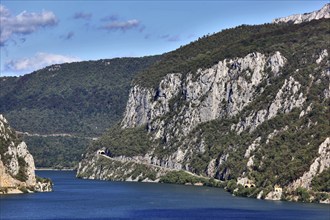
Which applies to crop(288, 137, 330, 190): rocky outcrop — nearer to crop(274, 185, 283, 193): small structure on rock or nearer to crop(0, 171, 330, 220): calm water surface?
crop(274, 185, 283, 193): small structure on rock

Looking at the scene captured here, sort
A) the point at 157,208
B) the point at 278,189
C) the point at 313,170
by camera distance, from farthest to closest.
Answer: the point at 278,189 < the point at 313,170 < the point at 157,208

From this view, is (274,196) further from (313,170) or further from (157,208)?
(157,208)

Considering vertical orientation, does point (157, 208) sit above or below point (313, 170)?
below

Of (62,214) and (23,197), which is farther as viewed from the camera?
(23,197)

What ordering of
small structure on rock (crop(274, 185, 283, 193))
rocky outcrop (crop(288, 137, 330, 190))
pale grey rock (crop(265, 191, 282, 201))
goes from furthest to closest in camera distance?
small structure on rock (crop(274, 185, 283, 193)) < pale grey rock (crop(265, 191, 282, 201)) < rocky outcrop (crop(288, 137, 330, 190))

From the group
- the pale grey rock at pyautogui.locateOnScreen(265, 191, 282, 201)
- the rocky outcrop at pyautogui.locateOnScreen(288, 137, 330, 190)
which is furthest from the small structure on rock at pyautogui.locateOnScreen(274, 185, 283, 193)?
the rocky outcrop at pyautogui.locateOnScreen(288, 137, 330, 190)

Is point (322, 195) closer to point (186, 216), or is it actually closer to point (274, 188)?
point (274, 188)

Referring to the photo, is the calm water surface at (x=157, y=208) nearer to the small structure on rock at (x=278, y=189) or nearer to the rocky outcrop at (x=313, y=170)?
the small structure on rock at (x=278, y=189)

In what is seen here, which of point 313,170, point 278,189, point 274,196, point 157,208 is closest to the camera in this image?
point 157,208

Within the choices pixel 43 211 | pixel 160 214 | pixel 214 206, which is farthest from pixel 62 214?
pixel 214 206

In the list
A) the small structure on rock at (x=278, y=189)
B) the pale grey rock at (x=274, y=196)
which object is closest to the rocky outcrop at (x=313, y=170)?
the small structure on rock at (x=278, y=189)

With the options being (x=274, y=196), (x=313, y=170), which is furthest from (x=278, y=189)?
(x=313, y=170)
